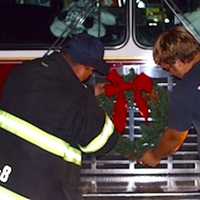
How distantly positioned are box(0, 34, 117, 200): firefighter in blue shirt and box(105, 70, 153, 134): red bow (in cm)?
184

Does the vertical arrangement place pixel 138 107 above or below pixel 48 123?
above

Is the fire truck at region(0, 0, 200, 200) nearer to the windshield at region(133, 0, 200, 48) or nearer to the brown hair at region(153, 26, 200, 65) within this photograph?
the windshield at region(133, 0, 200, 48)

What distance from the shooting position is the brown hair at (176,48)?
152 inches

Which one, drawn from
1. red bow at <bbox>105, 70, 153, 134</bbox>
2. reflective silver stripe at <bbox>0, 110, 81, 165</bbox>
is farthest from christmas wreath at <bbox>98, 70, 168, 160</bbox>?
reflective silver stripe at <bbox>0, 110, 81, 165</bbox>

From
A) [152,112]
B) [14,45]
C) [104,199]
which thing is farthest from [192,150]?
[14,45]

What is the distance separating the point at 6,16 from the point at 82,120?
7.83 feet

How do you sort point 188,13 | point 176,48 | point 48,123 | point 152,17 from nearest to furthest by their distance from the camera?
point 48,123 → point 176,48 → point 188,13 → point 152,17

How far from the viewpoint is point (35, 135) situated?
3502 millimetres

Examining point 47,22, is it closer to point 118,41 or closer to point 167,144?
point 118,41

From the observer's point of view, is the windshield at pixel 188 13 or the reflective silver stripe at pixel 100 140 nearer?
the reflective silver stripe at pixel 100 140

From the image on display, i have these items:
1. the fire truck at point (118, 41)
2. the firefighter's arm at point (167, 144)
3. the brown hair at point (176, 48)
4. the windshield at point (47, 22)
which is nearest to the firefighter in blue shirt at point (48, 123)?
the brown hair at point (176, 48)

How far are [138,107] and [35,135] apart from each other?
2.06 meters

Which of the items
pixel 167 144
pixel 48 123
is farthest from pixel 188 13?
pixel 48 123

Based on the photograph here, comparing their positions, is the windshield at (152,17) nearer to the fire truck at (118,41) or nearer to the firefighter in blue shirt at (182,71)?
the fire truck at (118,41)
